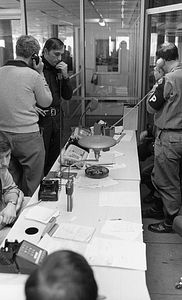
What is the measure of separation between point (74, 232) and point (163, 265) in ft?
3.61

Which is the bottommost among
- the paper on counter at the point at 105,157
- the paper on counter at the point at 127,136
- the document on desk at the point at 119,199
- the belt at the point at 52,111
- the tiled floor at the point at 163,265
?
the tiled floor at the point at 163,265

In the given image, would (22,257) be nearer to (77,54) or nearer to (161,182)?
(161,182)

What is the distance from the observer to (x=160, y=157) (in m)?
2.76

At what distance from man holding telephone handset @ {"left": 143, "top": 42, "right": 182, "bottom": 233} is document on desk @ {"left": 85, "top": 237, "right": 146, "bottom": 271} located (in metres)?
1.33

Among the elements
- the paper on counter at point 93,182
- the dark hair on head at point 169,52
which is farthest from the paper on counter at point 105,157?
the dark hair on head at point 169,52

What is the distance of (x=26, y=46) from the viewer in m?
2.62

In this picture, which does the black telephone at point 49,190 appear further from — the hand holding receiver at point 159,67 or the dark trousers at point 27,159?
the hand holding receiver at point 159,67

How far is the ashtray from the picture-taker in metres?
2.30

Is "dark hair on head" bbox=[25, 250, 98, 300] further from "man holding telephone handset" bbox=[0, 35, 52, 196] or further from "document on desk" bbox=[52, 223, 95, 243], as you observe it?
"man holding telephone handset" bbox=[0, 35, 52, 196]

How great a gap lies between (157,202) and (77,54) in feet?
8.07

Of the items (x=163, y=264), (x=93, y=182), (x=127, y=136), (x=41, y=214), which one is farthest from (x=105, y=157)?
(x=41, y=214)

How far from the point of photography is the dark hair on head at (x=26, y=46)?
2.62 metres

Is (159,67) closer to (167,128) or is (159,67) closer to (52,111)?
(167,128)

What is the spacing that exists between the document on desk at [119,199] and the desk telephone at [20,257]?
712 mm
